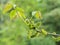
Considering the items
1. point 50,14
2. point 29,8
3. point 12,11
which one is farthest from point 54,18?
point 12,11

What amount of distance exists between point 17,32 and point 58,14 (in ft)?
2.67

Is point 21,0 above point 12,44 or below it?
above

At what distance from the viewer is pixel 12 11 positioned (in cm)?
50

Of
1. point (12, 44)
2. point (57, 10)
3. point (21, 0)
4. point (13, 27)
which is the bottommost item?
point (12, 44)

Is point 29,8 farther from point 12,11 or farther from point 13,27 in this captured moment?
point 12,11

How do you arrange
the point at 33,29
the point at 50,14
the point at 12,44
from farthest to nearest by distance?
the point at 50,14, the point at 12,44, the point at 33,29

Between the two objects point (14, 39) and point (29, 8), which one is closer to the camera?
point (14, 39)

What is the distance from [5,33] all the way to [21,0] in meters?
0.69

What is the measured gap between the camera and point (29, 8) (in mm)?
3768

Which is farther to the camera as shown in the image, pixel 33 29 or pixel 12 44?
pixel 12 44

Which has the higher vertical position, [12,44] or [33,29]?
[33,29]

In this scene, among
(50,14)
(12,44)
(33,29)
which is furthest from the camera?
(50,14)

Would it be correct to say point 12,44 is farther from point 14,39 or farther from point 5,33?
point 5,33

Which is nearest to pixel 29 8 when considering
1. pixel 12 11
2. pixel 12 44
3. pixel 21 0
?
pixel 21 0
